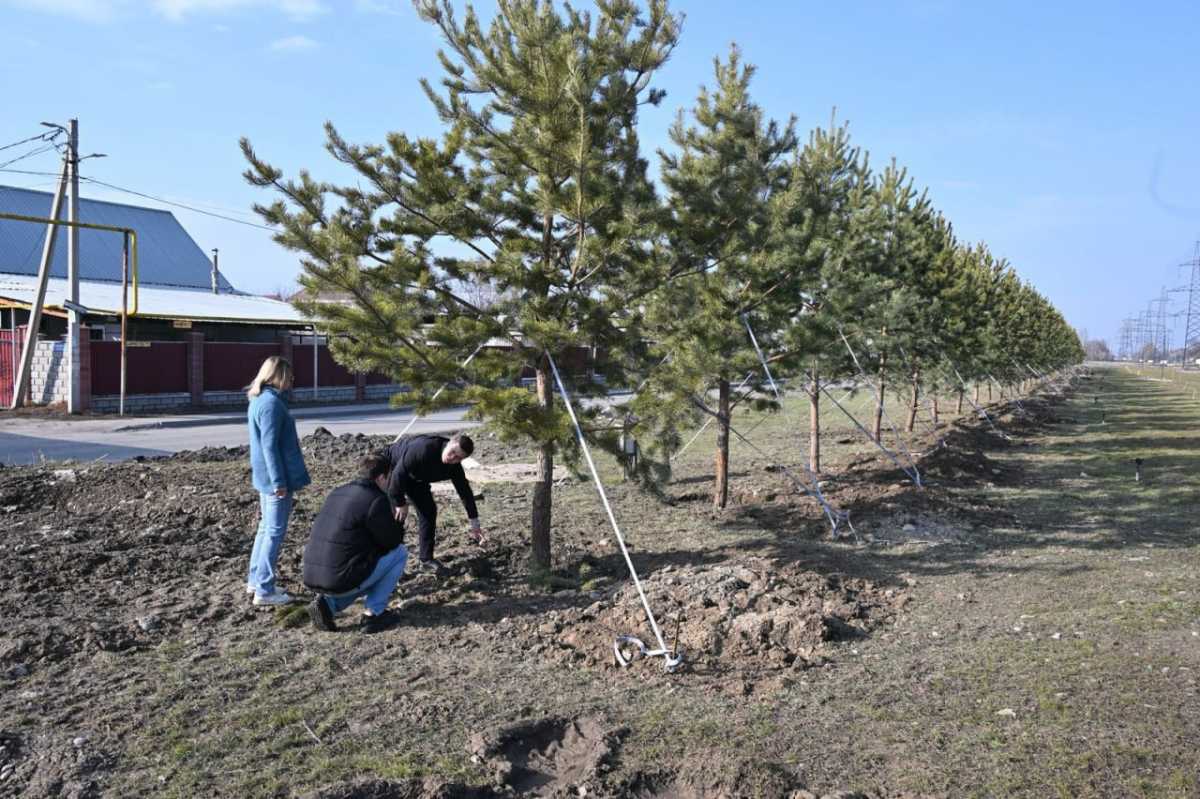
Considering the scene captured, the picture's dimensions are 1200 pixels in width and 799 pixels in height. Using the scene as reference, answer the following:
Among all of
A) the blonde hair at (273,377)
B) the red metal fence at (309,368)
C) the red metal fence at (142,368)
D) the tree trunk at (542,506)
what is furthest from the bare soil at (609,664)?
the red metal fence at (309,368)

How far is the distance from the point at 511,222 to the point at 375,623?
3108 mm

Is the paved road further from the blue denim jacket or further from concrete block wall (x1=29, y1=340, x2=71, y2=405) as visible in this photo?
the blue denim jacket

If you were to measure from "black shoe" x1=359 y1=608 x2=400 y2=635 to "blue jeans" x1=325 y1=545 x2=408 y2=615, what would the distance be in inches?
1.3

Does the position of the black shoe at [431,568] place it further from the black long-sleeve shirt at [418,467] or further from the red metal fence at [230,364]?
the red metal fence at [230,364]

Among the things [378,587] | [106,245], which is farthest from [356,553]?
[106,245]

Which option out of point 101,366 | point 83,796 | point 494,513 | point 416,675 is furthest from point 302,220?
point 101,366

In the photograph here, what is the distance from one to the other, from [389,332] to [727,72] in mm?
5721

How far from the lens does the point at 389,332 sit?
619cm

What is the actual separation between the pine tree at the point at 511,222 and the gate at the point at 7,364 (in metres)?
20.6

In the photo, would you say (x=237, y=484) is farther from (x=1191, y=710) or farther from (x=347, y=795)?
(x=1191, y=710)

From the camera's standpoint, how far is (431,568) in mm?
6902

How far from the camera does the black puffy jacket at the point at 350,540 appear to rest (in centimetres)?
545

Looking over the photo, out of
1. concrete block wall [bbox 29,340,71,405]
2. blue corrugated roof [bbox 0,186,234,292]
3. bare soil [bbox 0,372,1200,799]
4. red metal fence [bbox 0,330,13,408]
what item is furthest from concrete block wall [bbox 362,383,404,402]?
bare soil [bbox 0,372,1200,799]

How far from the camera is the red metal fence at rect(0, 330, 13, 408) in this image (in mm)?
22828
